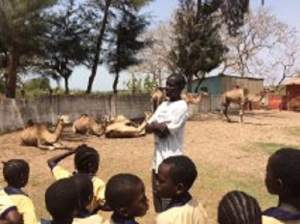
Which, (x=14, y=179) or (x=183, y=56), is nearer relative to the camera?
(x=14, y=179)

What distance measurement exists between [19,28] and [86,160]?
1532 cm

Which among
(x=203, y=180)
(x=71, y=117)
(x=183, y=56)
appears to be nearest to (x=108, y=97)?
(x=71, y=117)

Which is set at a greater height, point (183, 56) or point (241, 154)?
point (183, 56)

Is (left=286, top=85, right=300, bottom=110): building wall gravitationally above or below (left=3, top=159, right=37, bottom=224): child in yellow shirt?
below

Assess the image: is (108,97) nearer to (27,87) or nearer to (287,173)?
(27,87)

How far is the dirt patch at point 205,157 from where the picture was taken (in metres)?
12.3

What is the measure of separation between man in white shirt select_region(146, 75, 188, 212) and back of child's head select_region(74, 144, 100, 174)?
4.03 ft

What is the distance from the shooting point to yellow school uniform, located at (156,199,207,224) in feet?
14.8

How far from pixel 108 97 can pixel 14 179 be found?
63.4 feet

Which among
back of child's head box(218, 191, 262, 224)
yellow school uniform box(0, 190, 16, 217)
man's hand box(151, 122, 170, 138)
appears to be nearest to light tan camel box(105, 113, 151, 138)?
man's hand box(151, 122, 170, 138)

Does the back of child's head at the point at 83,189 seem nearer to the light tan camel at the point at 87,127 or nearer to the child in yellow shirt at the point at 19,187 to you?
the child in yellow shirt at the point at 19,187

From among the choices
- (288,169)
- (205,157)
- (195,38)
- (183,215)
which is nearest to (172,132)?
(183,215)

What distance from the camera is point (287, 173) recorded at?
13.0 feet

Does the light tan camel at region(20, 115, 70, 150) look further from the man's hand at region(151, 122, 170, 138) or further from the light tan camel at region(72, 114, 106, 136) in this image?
the man's hand at region(151, 122, 170, 138)
